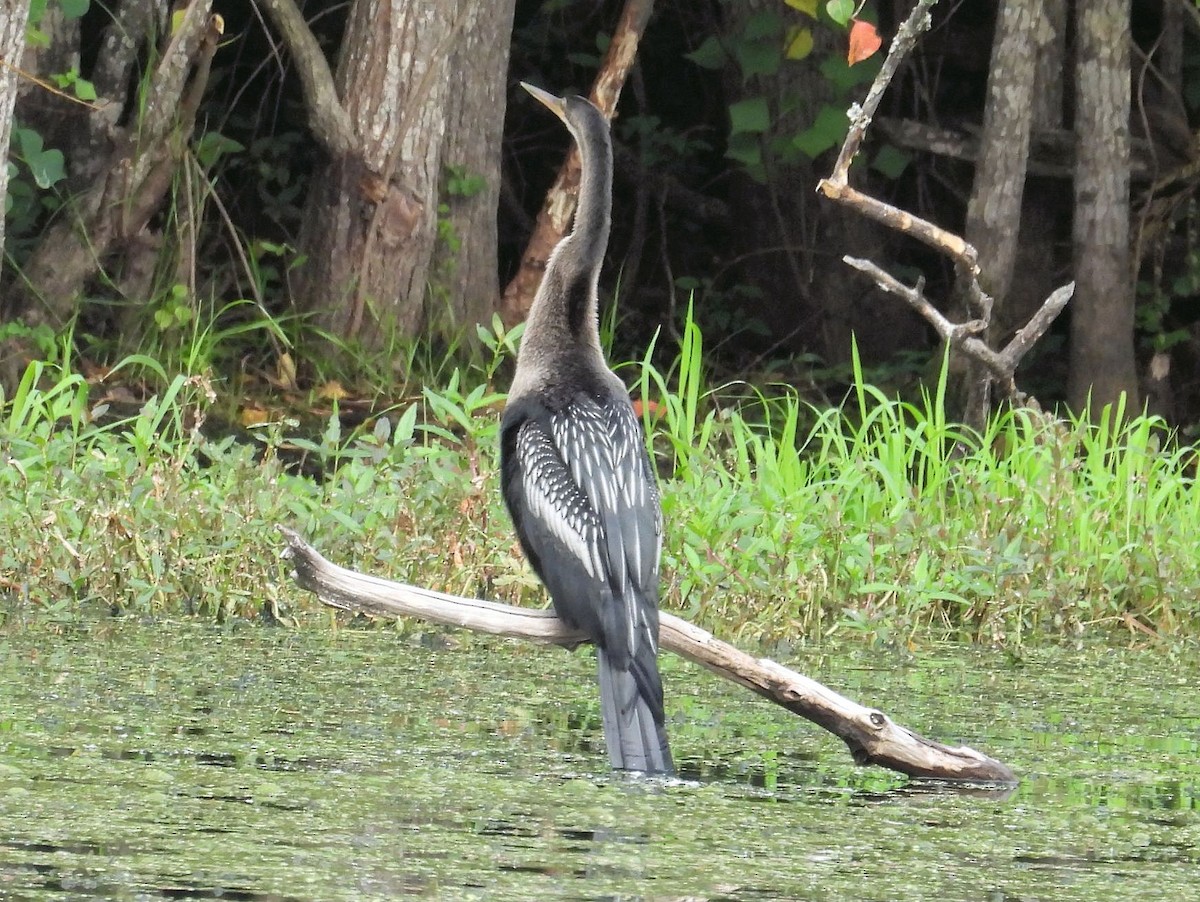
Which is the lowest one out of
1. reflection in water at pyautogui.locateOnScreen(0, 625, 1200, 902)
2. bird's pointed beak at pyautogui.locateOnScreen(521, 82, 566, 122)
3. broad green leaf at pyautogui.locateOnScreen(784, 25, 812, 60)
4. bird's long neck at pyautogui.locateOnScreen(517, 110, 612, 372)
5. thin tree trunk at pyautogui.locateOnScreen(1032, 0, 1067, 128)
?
reflection in water at pyautogui.locateOnScreen(0, 625, 1200, 902)

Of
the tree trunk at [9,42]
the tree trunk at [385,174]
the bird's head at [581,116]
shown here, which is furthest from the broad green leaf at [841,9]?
the tree trunk at [9,42]

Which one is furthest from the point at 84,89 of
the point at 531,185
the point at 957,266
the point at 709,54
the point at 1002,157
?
the point at 531,185

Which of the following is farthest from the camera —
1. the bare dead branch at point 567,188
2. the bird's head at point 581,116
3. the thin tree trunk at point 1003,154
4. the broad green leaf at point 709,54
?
the broad green leaf at point 709,54

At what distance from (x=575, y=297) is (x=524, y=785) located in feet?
3.95

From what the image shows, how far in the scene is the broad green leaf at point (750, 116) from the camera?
7.79 meters

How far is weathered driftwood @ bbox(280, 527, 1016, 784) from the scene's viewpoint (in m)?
3.22

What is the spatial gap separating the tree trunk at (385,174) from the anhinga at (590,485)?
9.31 ft

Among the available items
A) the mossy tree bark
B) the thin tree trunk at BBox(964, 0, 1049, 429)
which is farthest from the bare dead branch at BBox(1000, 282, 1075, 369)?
the mossy tree bark

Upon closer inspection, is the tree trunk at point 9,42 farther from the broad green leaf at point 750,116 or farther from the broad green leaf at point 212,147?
the broad green leaf at point 750,116

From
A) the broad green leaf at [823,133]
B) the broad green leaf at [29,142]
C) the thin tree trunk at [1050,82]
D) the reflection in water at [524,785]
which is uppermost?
the thin tree trunk at [1050,82]

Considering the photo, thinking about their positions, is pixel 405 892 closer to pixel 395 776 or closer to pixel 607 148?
pixel 395 776

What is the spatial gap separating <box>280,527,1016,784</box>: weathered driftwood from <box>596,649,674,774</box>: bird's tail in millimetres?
88

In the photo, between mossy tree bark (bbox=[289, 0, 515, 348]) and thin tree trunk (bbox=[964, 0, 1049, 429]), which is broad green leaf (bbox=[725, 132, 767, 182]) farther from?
mossy tree bark (bbox=[289, 0, 515, 348])

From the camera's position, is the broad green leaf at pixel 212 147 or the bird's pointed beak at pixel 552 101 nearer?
the bird's pointed beak at pixel 552 101
